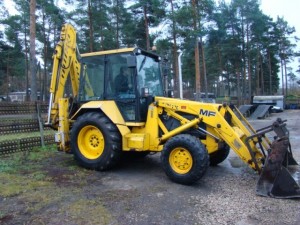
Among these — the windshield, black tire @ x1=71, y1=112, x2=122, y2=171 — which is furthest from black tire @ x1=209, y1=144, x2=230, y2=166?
black tire @ x1=71, y1=112, x2=122, y2=171

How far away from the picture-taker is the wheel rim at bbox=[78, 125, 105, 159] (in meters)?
6.41

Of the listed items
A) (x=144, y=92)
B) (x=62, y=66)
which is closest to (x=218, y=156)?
(x=144, y=92)

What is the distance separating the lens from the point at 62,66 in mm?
7172

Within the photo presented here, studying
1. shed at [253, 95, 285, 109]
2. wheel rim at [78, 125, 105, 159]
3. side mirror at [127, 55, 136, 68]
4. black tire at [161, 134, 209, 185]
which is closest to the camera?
black tire at [161, 134, 209, 185]

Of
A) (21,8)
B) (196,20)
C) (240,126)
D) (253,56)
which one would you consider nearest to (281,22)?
(253,56)

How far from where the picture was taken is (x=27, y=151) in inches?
325

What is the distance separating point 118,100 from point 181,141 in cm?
171

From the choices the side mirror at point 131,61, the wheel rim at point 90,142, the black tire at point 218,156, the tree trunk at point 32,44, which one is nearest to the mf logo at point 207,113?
the black tire at point 218,156

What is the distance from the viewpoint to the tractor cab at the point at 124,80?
614 cm

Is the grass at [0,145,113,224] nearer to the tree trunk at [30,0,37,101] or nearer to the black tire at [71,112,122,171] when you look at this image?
the black tire at [71,112,122,171]

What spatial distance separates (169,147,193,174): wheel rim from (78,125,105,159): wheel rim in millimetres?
1642

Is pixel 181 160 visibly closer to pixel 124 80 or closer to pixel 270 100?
pixel 124 80

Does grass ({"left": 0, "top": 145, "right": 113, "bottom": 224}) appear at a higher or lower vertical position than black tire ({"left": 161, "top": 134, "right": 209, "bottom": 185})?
lower

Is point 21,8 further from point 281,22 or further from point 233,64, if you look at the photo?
point 281,22
